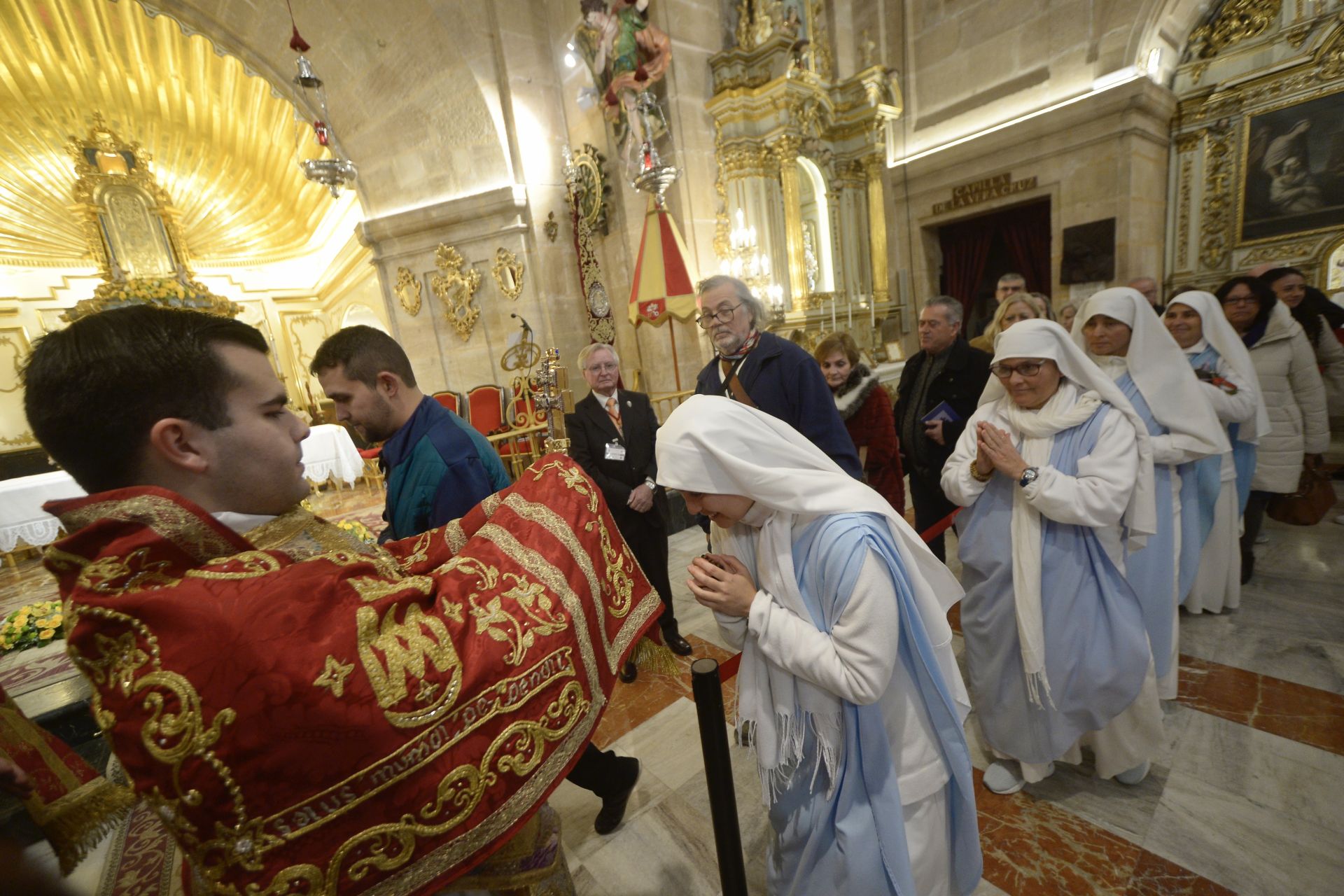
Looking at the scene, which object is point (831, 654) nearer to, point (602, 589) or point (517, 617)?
point (602, 589)

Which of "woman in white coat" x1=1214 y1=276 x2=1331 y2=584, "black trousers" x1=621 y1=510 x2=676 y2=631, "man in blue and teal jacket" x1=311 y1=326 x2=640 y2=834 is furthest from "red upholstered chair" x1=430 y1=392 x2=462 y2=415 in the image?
"woman in white coat" x1=1214 y1=276 x2=1331 y2=584

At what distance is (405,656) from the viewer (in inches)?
28.8

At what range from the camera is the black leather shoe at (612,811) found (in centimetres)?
199

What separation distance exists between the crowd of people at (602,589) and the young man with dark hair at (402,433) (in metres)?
0.01

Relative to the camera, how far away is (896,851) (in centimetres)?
117

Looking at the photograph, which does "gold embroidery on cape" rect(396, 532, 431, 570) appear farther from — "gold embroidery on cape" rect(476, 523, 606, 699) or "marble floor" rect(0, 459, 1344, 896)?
"marble floor" rect(0, 459, 1344, 896)

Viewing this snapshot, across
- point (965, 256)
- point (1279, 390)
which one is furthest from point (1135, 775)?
point (965, 256)

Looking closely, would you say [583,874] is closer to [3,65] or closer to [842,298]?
[842,298]

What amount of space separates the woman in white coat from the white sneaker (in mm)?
2271

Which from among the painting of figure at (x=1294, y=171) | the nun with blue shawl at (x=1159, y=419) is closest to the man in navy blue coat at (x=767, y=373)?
the nun with blue shawl at (x=1159, y=419)

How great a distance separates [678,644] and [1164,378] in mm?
2728

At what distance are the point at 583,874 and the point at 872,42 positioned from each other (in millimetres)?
11213

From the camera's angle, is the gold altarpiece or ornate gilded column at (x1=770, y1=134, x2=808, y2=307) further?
ornate gilded column at (x1=770, y1=134, x2=808, y2=307)

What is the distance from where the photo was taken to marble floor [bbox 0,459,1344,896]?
1.61 m
